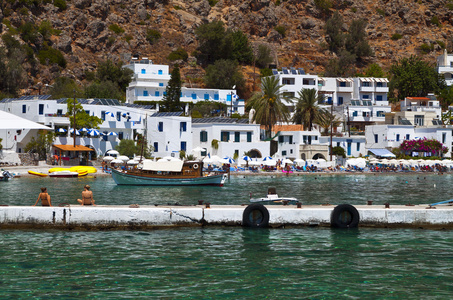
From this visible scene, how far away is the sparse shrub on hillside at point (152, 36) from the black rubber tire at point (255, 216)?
385 ft

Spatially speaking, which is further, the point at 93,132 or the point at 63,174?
the point at 93,132

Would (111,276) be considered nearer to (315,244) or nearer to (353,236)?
(315,244)

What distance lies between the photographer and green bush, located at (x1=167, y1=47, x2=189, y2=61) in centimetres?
13888

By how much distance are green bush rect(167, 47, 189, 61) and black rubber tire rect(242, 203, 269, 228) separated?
111 m

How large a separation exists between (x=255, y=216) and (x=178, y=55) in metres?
113

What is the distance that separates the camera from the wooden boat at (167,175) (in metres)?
62.5

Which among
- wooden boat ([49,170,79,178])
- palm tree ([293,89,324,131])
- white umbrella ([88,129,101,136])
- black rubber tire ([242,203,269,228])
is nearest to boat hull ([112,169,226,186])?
wooden boat ([49,170,79,178])

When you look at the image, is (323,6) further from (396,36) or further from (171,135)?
(171,135)

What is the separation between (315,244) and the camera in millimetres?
27375

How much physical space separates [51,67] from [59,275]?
10695cm

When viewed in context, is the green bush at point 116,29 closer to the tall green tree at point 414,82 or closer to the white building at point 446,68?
the tall green tree at point 414,82

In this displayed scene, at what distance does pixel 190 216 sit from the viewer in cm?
3075

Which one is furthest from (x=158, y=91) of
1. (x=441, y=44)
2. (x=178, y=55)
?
(x=441, y=44)

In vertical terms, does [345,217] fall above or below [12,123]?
below
